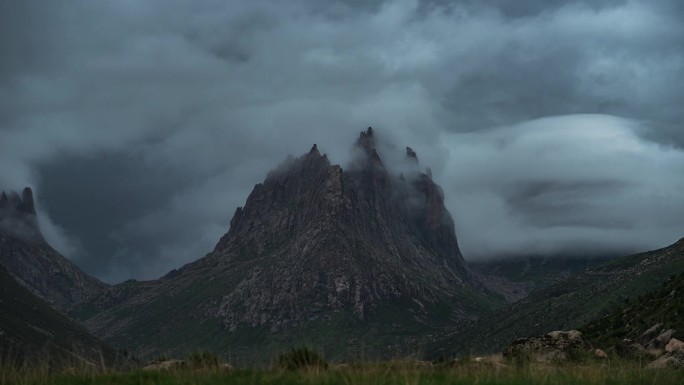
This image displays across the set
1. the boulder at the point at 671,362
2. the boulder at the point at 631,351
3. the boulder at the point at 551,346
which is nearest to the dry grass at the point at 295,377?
the boulder at the point at 671,362

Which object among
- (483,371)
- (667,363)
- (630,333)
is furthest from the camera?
(630,333)

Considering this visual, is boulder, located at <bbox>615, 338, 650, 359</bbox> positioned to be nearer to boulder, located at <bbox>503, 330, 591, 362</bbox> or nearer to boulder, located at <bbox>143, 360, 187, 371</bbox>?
boulder, located at <bbox>503, 330, 591, 362</bbox>

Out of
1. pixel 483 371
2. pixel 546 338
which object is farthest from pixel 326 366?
pixel 546 338

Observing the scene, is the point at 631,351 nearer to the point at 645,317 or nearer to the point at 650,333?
the point at 650,333

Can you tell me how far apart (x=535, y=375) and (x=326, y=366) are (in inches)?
297

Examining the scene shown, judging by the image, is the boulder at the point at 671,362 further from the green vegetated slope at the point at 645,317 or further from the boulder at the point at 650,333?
the boulder at the point at 650,333

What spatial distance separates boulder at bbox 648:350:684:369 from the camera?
28.5m

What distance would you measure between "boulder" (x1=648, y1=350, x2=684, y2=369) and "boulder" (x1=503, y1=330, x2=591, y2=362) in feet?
15.7

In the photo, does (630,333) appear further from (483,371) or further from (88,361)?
(88,361)

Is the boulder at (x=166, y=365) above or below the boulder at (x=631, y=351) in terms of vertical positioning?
above

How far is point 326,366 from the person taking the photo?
74.4 feet

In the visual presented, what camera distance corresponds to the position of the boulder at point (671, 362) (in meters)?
28.5

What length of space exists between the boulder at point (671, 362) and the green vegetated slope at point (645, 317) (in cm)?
3737

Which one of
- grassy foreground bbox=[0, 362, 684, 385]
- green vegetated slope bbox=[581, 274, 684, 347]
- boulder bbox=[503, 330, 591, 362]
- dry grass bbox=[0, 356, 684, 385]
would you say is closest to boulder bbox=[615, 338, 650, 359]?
boulder bbox=[503, 330, 591, 362]
